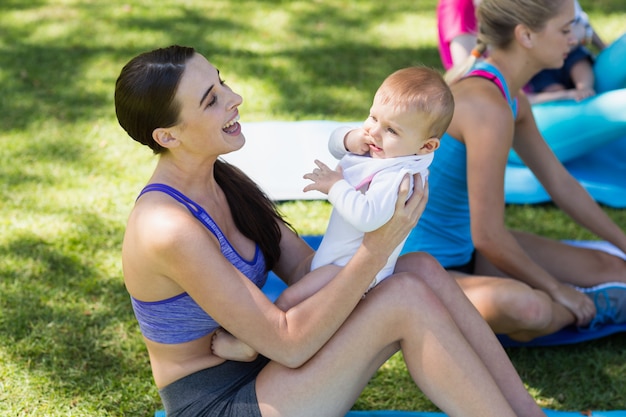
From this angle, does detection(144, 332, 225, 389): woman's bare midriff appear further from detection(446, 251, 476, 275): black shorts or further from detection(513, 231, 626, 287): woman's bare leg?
detection(513, 231, 626, 287): woman's bare leg

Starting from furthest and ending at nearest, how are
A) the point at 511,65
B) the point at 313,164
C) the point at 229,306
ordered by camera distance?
1. the point at 313,164
2. the point at 511,65
3. the point at 229,306

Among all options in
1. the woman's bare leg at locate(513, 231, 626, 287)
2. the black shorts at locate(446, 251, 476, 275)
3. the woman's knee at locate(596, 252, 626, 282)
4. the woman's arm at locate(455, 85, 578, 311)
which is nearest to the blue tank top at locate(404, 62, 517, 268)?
the black shorts at locate(446, 251, 476, 275)

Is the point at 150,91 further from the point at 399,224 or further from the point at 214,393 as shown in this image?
the point at 214,393

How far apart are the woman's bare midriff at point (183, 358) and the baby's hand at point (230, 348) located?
0.11ft

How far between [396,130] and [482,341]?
2.26 feet

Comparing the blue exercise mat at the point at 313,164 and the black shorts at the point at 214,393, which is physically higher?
the black shorts at the point at 214,393

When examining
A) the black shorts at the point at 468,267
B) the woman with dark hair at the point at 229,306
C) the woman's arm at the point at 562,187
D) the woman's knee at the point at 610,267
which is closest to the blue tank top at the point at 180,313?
the woman with dark hair at the point at 229,306

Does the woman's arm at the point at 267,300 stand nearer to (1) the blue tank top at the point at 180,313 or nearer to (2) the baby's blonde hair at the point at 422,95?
(1) the blue tank top at the point at 180,313

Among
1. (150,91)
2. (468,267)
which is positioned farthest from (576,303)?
(150,91)

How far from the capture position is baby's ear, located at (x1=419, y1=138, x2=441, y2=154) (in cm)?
224

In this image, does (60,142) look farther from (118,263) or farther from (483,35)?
(483,35)

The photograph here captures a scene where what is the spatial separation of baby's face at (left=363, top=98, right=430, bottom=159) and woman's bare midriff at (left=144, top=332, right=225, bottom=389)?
0.74 metres

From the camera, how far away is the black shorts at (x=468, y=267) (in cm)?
325

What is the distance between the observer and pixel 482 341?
235 centimetres
